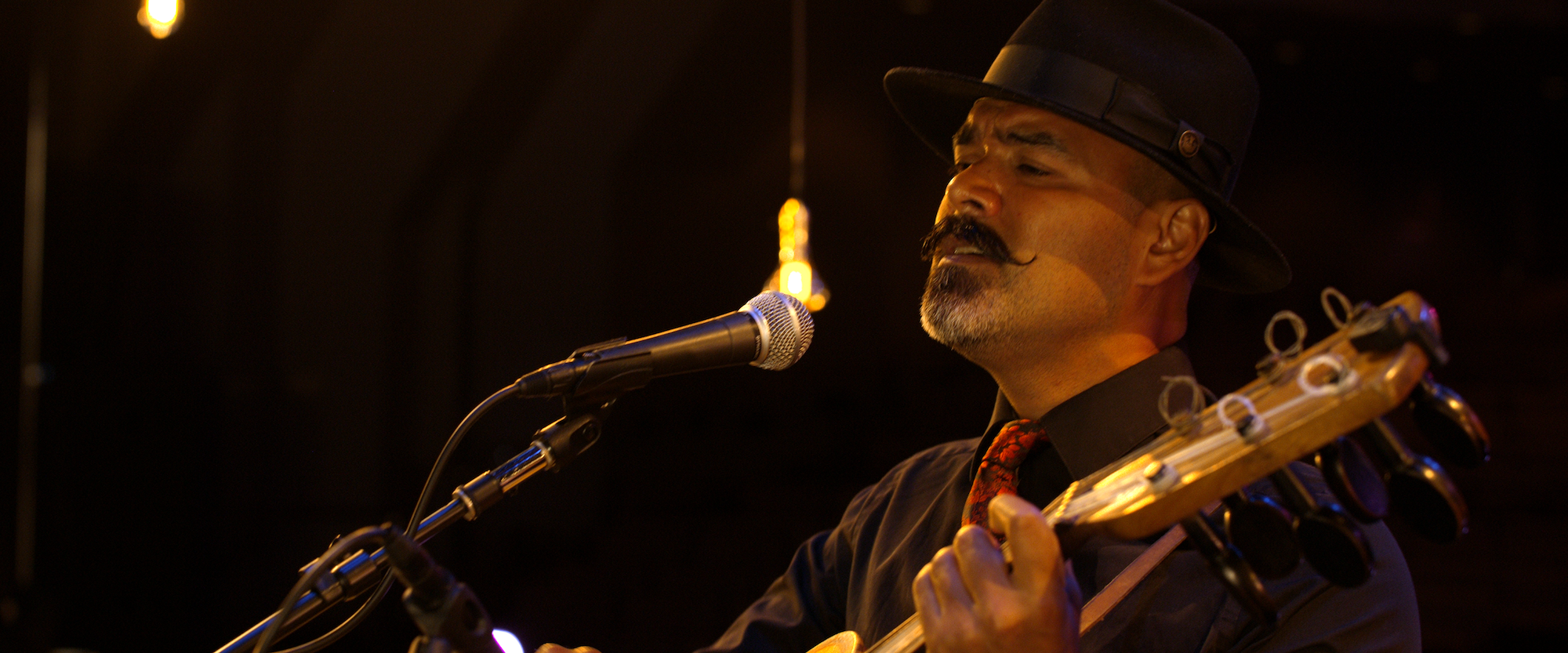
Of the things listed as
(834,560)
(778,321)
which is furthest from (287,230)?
(778,321)

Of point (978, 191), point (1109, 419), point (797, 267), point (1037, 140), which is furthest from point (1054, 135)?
point (797, 267)

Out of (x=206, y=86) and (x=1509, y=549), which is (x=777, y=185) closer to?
(x=206, y=86)

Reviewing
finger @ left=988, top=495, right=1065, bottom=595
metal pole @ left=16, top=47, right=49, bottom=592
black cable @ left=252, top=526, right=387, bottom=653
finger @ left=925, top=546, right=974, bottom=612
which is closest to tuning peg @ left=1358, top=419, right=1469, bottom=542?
finger @ left=988, top=495, right=1065, bottom=595

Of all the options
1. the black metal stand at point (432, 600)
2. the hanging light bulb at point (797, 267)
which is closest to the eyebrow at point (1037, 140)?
the black metal stand at point (432, 600)

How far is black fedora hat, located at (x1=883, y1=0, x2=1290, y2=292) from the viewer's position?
5.22 feet

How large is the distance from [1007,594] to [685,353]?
46 cm

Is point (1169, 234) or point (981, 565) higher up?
point (1169, 234)

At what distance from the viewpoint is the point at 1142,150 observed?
1.56 metres

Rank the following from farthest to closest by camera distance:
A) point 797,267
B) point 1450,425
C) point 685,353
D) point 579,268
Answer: point 579,268 → point 797,267 → point 685,353 → point 1450,425

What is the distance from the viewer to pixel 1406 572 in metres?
1.38

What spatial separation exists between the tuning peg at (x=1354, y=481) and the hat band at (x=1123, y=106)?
0.69 metres

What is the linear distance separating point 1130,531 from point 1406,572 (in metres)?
0.56

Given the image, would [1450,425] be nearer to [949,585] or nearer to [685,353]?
[949,585]

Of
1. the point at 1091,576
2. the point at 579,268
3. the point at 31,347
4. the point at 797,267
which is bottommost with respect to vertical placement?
the point at 1091,576
